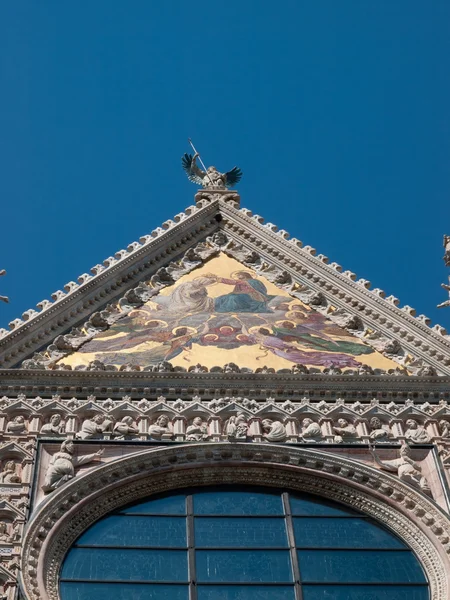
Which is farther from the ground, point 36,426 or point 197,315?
point 197,315

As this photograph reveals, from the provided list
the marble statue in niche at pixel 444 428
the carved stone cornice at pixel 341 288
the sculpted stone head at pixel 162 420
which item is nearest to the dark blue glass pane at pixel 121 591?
the sculpted stone head at pixel 162 420

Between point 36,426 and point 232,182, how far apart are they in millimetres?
7034

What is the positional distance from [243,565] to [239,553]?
180 millimetres

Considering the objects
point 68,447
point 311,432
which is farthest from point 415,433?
point 68,447

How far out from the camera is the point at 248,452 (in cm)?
1473

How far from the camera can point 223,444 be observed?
14.8 meters

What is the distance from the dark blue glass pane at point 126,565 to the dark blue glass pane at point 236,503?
2.37 feet

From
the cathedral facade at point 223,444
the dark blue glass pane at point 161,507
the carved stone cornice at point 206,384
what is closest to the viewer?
the cathedral facade at point 223,444

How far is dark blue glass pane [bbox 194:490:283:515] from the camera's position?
14.3m

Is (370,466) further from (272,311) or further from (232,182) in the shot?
(232,182)

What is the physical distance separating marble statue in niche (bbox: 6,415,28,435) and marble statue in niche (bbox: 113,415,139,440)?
0.91 metres

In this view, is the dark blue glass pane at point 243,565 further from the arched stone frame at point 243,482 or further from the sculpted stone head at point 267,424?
the sculpted stone head at point 267,424

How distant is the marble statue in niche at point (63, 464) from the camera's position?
14.1m

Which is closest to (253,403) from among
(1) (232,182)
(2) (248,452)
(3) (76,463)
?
(2) (248,452)
